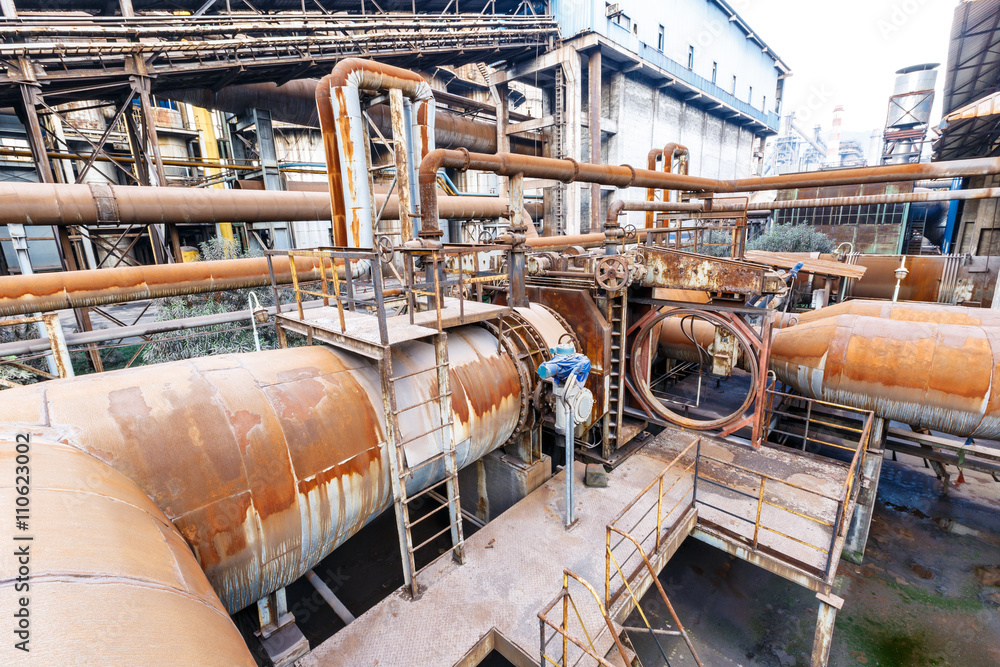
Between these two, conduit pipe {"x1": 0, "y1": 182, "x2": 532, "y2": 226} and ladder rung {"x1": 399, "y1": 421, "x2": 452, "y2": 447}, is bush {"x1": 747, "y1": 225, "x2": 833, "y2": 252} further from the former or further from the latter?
ladder rung {"x1": 399, "y1": 421, "x2": 452, "y2": 447}

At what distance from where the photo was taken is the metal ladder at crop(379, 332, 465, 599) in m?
4.81

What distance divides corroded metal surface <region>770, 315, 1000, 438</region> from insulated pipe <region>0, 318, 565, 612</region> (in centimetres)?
791

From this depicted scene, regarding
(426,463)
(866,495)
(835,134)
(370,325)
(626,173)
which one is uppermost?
(835,134)

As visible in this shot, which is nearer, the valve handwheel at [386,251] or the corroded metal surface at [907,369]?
the valve handwheel at [386,251]

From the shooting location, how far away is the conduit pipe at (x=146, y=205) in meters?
7.09

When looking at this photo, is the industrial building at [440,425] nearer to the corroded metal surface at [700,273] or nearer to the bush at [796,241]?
the corroded metal surface at [700,273]

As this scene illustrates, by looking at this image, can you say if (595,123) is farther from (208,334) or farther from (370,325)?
(370,325)

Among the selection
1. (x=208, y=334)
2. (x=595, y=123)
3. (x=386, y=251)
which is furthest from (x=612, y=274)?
(x=595, y=123)

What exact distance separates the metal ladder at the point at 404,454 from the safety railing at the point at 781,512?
3908 mm

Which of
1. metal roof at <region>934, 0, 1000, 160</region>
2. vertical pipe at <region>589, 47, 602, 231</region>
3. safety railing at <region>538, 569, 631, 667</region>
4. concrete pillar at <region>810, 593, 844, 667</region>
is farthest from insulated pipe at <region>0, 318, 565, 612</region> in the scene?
vertical pipe at <region>589, 47, 602, 231</region>

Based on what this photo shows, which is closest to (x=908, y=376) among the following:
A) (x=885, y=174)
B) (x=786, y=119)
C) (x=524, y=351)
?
(x=885, y=174)

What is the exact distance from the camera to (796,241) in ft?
83.7

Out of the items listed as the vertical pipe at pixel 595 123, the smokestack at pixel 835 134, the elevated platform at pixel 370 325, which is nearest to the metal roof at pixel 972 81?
the vertical pipe at pixel 595 123

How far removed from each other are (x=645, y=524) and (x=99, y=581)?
658 centimetres
